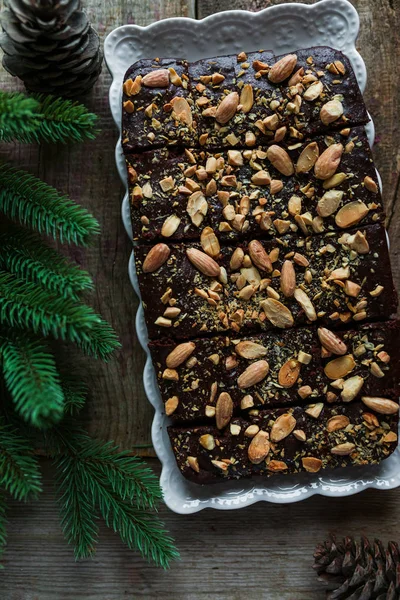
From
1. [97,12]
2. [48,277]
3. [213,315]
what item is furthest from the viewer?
[97,12]

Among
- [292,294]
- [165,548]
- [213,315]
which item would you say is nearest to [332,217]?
[292,294]

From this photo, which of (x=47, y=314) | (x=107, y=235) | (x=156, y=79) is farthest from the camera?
(x=107, y=235)

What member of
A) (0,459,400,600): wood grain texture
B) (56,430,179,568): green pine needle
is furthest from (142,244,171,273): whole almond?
(0,459,400,600): wood grain texture

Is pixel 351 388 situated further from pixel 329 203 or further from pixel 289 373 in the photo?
pixel 329 203

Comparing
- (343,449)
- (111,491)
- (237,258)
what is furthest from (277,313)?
(111,491)

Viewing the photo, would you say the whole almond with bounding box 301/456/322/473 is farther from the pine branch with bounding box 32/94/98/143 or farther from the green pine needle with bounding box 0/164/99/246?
the pine branch with bounding box 32/94/98/143

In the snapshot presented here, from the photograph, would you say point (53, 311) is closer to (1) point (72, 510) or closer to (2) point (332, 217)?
(1) point (72, 510)
